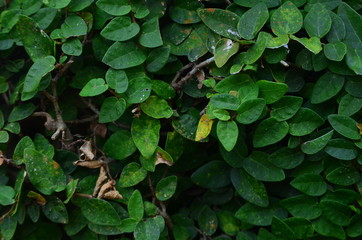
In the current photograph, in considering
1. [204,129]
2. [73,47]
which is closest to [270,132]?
[204,129]

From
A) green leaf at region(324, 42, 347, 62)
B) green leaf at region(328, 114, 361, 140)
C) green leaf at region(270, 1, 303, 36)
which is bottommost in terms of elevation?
green leaf at region(328, 114, 361, 140)

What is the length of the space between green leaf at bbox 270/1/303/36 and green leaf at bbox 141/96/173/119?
38 cm

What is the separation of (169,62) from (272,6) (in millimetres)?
355

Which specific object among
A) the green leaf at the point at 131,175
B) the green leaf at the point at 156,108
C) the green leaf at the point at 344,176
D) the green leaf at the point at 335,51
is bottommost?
the green leaf at the point at 131,175

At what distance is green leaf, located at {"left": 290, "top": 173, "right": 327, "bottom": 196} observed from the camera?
4.29ft

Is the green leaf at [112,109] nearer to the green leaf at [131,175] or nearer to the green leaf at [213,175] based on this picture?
the green leaf at [131,175]

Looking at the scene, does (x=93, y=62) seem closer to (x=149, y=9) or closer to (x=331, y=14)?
(x=149, y=9)

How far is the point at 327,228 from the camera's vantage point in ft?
4.34

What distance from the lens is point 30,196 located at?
1.38 meters

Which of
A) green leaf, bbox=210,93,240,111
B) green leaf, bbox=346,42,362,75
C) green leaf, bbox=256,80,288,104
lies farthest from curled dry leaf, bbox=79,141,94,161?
green leaf, bbox=346,42,362,75

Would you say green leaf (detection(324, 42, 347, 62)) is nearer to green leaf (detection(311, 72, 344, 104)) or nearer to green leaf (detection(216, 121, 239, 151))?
green leaf (detection(311, 72, 344, 104))

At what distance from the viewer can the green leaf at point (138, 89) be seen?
129 centimetres

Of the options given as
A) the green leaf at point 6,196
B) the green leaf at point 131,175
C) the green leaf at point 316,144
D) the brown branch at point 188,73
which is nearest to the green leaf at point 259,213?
the green leaf at point 316,144

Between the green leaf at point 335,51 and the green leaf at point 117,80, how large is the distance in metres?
0.58
